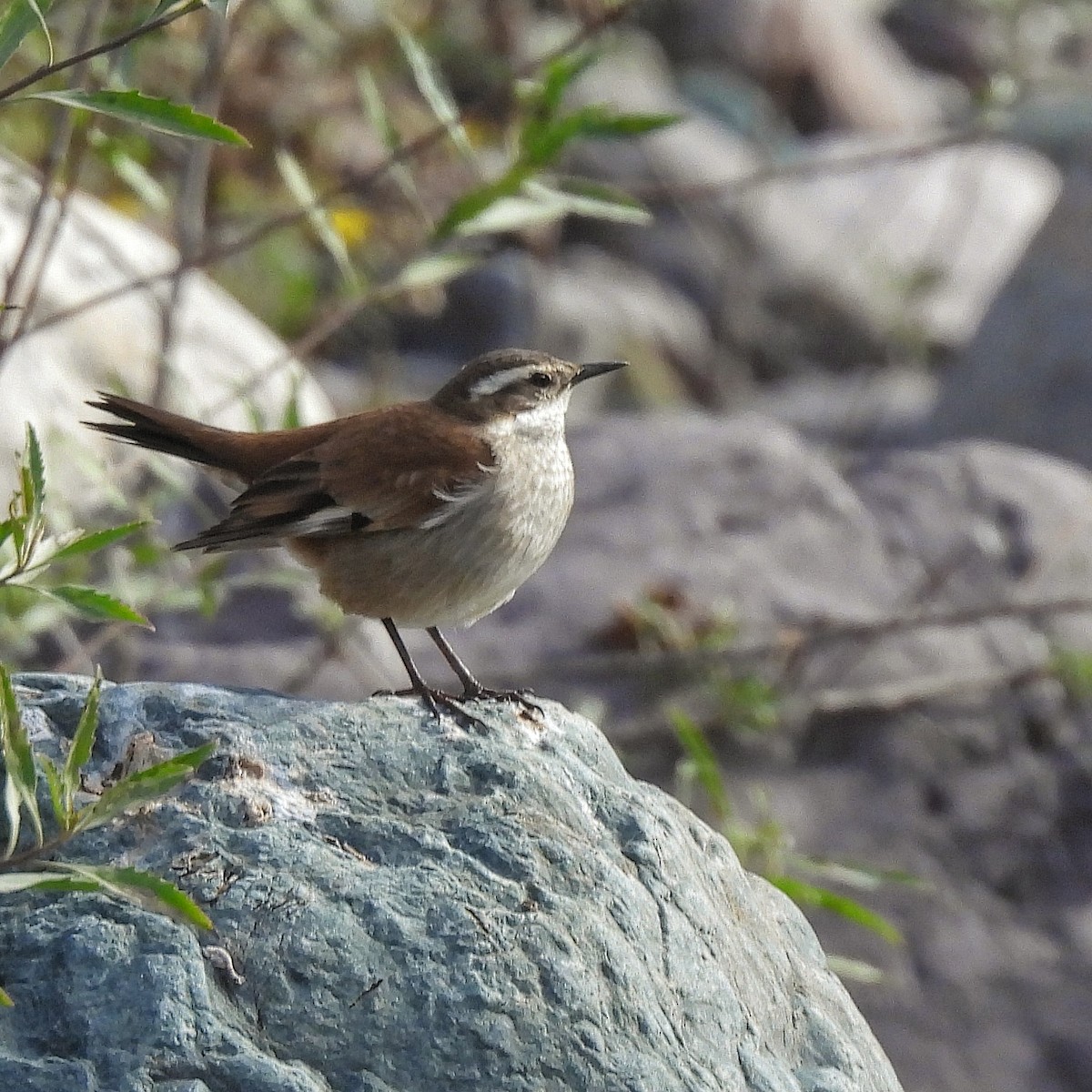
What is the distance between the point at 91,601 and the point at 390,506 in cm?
205

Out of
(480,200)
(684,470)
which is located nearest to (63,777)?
(480,200)

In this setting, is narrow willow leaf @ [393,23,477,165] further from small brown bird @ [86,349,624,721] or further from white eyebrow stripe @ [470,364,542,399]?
small brown bird @ [86,349,624,721]

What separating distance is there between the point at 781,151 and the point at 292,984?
13.2m

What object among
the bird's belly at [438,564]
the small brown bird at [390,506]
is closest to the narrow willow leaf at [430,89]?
the small brown bird at [390,506]

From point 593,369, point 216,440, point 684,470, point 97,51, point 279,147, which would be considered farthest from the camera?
point 684,470

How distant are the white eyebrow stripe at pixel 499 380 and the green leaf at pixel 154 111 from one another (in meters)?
2.54

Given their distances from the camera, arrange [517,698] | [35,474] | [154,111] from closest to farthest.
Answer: [35,474]
[154,111]
[517,698]

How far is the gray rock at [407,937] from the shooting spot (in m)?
3.12

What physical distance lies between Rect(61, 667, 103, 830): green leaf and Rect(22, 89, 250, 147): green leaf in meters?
0.98

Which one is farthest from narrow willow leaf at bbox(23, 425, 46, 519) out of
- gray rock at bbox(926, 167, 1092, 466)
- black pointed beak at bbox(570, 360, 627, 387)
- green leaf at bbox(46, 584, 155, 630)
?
gray rock at bbox(926, 167, 1092, 466)

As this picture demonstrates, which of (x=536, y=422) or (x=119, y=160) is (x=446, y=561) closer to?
(x=536, y=422)

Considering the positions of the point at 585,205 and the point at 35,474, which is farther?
the point at 585,205

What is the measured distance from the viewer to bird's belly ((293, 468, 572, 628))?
17.0ft

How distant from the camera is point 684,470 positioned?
9.21 meters
